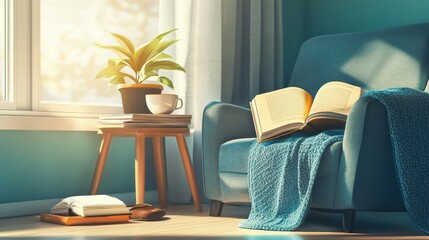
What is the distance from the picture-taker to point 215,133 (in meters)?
3.18

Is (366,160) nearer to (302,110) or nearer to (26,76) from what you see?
(302,110)

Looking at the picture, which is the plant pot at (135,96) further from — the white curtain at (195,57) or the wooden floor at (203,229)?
the wooden floor at (203,229)

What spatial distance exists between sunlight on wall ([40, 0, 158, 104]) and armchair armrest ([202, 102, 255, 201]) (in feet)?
2.33

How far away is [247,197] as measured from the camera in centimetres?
304

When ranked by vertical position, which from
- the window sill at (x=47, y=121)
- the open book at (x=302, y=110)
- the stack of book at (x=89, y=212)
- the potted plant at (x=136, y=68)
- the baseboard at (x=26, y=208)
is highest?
the potted plant at (x=136, y=68)

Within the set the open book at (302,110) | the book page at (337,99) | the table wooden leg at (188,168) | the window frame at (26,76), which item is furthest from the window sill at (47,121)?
the book page at (337,99)

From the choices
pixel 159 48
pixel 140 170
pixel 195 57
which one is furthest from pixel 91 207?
pixel 195 57

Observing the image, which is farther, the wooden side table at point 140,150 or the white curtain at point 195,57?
the white curtain at point 195,57

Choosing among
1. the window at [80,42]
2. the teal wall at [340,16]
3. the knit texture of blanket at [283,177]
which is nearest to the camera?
the knit texture of blanket at [283,177]

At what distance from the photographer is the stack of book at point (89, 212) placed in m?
2.92

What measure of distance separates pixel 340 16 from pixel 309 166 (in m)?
1.75

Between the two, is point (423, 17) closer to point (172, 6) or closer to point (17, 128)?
point (172, 6)

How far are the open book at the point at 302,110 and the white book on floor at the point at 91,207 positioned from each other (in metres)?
0.63

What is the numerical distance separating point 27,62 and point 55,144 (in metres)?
0.39
